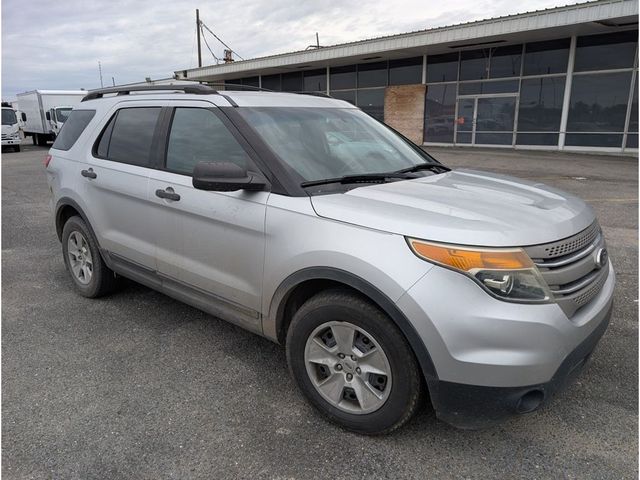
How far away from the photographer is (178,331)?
151 inches

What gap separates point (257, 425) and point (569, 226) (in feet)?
6.50

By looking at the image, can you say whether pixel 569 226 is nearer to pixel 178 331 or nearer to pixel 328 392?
pixel 328 392

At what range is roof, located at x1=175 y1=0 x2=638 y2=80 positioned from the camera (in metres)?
14.6

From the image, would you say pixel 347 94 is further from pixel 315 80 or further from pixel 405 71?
pixel 405 71

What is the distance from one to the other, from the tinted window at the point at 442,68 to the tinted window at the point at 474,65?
329mm

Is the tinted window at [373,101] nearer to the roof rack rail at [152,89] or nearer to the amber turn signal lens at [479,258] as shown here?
the roof rack rail at [152,89]

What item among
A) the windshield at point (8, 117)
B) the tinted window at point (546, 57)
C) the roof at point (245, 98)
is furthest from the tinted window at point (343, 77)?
the roof at point (245, 98)

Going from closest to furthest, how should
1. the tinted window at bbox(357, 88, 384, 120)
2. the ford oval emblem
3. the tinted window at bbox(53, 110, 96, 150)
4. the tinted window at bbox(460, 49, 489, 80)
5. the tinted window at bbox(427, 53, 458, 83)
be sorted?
the ford oval emblem → the tinted window at bbox(53, 110, 96, 150) → the tinted window at bbox(460, 49, 489, 80) → the tinted window at bbox(427, 53, 458, 83) → the tinted window at bbox(357, 88, 384, 120)

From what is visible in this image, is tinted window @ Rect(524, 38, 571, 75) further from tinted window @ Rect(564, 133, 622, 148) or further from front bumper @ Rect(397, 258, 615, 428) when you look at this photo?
front bumper @ Rect(397, 258, 615, 428)

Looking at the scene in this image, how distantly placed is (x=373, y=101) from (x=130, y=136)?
2120 cm

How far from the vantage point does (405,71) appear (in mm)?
22328

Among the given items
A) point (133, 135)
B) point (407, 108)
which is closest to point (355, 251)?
point (133, 135)

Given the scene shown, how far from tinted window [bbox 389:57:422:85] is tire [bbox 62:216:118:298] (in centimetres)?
1995

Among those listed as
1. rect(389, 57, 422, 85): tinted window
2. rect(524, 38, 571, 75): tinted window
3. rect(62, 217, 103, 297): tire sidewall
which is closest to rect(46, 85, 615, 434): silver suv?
rect(62, 217, 103, 297): tire sidewall
